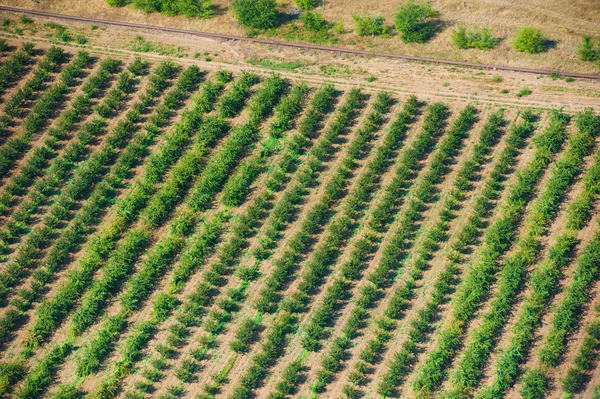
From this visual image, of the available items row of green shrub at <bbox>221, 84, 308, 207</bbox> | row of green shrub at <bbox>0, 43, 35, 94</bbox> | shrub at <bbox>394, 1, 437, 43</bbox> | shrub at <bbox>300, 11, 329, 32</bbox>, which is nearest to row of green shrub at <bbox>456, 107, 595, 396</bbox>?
shrub at <bbox>394, 1, 437, 43</bbox>

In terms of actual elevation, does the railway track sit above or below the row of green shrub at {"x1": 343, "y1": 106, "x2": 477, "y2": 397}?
above

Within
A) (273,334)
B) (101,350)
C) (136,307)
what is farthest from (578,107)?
(101,350)

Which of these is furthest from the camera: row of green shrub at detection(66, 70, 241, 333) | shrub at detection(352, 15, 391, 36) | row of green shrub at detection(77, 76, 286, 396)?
shrub at detection(352, 15, 391, 36)

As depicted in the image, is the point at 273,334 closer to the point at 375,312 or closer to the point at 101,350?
the point at 375,312

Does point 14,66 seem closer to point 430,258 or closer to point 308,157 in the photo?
point 308,157

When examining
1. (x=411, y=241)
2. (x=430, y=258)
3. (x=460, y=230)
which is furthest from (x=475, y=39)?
(x=430, y=258)

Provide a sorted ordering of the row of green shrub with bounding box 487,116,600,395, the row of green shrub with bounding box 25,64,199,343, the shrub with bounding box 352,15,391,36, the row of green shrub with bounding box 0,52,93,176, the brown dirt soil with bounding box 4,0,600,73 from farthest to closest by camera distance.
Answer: the shrub with bounding box 352,15,391,36, the brown dirt soil with bounding box 4,0,600,73, the row of green shrub with bounding box 0,52,93,176, the row of green shrub with bounding box 25,64,199,343, the row of green shrub with bounding box 487,116,600,395

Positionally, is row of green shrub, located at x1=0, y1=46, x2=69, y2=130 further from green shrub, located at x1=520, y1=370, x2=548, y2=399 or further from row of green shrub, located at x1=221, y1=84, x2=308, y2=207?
green shrub, located at x1=520, y1=370, x2=548, y2=399
